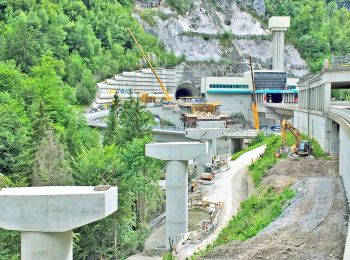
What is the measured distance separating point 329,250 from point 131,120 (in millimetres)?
33590

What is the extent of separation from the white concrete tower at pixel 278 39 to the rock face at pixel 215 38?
5.04m

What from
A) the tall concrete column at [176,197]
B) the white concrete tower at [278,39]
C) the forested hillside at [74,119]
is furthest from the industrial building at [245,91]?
the tall concrete column at [176,197]

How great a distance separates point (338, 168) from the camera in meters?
35.1

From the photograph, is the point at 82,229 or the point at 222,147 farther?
the point at 222,147

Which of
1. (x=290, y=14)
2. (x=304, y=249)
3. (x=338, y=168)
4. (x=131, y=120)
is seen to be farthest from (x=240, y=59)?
(x=304, y=249)

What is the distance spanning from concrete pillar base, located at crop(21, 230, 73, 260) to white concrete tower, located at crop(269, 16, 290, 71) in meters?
104

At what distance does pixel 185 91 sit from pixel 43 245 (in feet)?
339

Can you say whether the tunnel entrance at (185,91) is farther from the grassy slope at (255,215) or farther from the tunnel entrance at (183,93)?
the grassy slope at (255,215)

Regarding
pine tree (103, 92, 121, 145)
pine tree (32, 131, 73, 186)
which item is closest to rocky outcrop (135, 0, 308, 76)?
pine tree (103, 92, 121, 145)

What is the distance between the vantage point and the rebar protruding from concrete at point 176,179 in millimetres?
31516

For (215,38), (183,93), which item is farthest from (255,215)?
(215,38)

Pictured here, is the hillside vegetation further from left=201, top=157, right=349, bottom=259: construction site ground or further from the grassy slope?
left=201, top=157, right=349, bottom=259: construction site ground

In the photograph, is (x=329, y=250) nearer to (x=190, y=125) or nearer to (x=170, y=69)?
(x=190, y=125)

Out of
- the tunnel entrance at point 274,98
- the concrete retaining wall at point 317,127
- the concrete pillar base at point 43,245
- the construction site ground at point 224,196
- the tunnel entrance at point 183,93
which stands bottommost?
the construction site ground at point 224,196
